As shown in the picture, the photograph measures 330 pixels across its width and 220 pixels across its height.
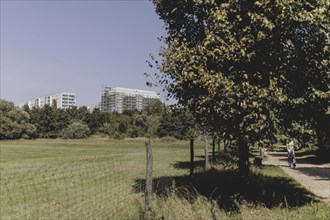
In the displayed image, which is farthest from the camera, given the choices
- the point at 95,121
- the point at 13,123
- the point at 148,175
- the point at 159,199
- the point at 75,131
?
the point at 95,121

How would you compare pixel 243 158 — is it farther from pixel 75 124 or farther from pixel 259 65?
pixel 75 124

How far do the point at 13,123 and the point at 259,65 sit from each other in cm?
10875

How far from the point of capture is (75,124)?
12112cm

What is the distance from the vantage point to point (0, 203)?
1312 centimetres

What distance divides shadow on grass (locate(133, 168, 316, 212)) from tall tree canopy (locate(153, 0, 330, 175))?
206 cm

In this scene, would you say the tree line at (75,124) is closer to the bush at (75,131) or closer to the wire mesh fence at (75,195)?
the bush at (75,131)

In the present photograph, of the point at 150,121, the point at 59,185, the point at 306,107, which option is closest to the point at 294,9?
the point at 306,107

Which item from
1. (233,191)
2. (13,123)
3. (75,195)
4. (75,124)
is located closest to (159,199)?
(233,191)

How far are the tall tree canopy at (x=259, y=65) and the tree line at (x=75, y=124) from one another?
311 feet

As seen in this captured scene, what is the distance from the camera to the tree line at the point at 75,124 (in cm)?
11191

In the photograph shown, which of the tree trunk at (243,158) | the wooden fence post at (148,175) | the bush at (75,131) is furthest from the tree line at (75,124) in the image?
the wooden fence post at (148,175)

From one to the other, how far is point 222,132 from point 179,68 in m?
2.01

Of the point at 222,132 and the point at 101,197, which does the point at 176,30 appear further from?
the point at 101,197

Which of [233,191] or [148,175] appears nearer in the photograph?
[148,175]
